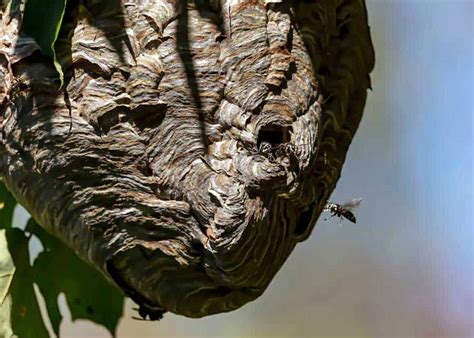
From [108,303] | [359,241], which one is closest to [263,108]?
[108,303]

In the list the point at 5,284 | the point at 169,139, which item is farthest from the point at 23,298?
the point at 169,139

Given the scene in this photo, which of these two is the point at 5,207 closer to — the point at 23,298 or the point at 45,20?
the point at 23,298

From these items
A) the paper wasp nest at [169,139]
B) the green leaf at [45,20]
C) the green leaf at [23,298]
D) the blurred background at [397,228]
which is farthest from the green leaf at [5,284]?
the blurred background at [397,228]

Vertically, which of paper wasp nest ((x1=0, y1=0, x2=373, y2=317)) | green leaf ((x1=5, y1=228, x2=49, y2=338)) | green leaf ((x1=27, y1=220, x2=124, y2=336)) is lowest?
green leaf ((x1=5, y1=228, x2=49, y2=338))

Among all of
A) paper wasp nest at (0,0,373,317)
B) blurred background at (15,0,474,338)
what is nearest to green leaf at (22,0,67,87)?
paper wasp nest at (0,0,373,317)

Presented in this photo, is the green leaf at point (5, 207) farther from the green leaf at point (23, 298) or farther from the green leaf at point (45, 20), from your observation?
the green leaf at point (45, 20)

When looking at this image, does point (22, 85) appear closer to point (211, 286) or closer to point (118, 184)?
point (118, 184)

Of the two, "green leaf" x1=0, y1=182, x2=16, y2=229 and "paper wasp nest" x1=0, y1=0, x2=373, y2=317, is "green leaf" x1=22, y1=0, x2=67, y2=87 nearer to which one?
"paper wasp nest" x1=0, y1=0, x2=373, y2=317
